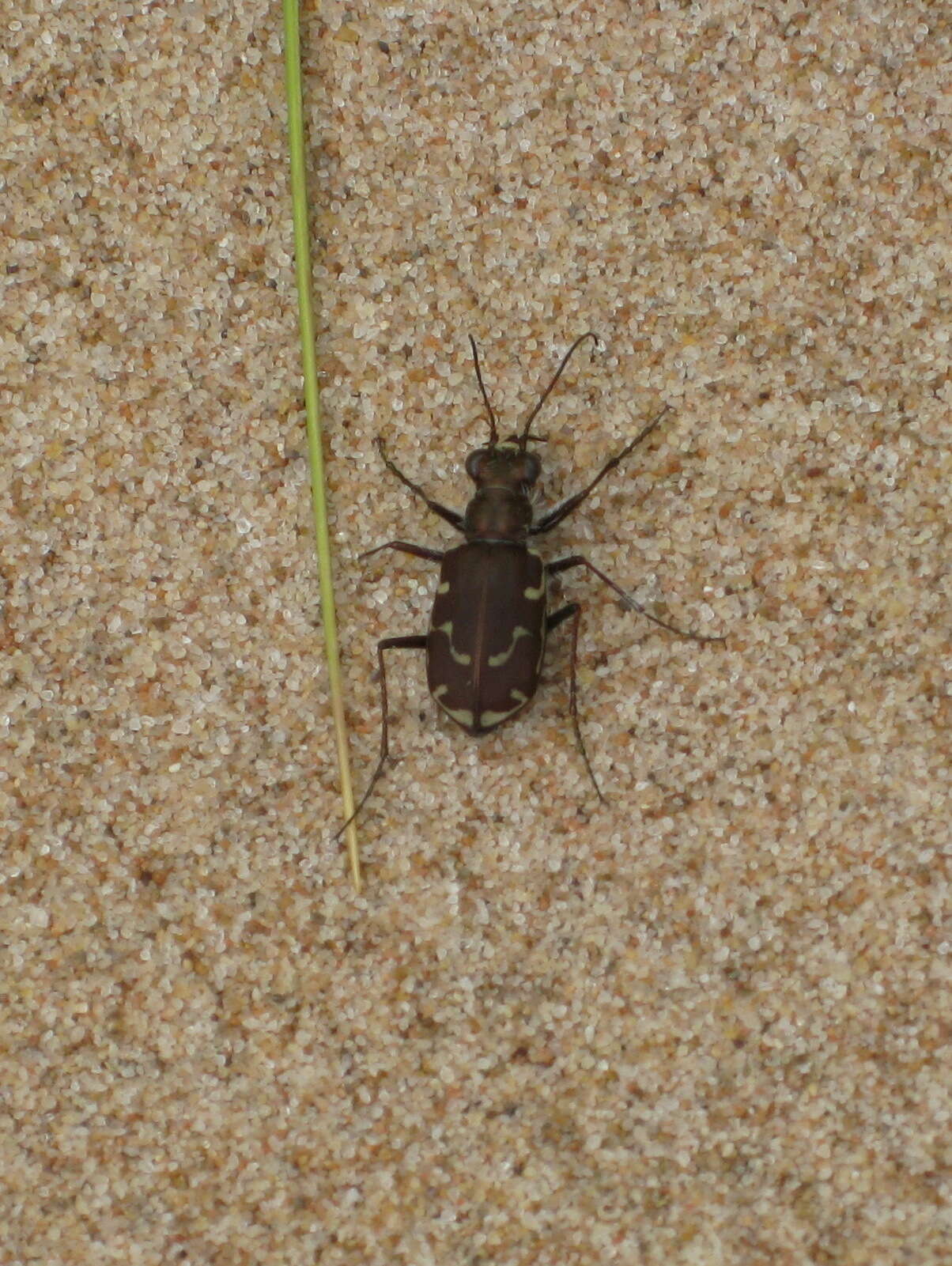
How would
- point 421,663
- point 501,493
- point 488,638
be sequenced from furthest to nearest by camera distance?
point 421,663, point 501,493, point 488,638

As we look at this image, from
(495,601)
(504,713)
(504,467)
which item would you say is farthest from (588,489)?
(504,713)

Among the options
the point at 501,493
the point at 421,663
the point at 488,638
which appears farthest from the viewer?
the point at 421,663

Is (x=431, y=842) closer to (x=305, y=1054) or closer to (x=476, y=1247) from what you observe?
(x=305, y=1054)

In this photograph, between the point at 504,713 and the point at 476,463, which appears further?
the point at 476,463

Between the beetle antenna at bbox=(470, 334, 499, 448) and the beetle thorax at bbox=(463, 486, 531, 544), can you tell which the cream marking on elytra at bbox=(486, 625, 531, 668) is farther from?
the beetle antenna at bbox=(470, 334, 499, 448)

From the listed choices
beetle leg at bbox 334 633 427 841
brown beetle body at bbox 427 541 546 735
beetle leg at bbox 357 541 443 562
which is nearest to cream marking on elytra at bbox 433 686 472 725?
brown beetle body at bbox 427 541 546 735

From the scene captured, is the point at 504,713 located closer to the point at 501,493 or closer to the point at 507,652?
the point at 507,652

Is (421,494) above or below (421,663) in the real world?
above
